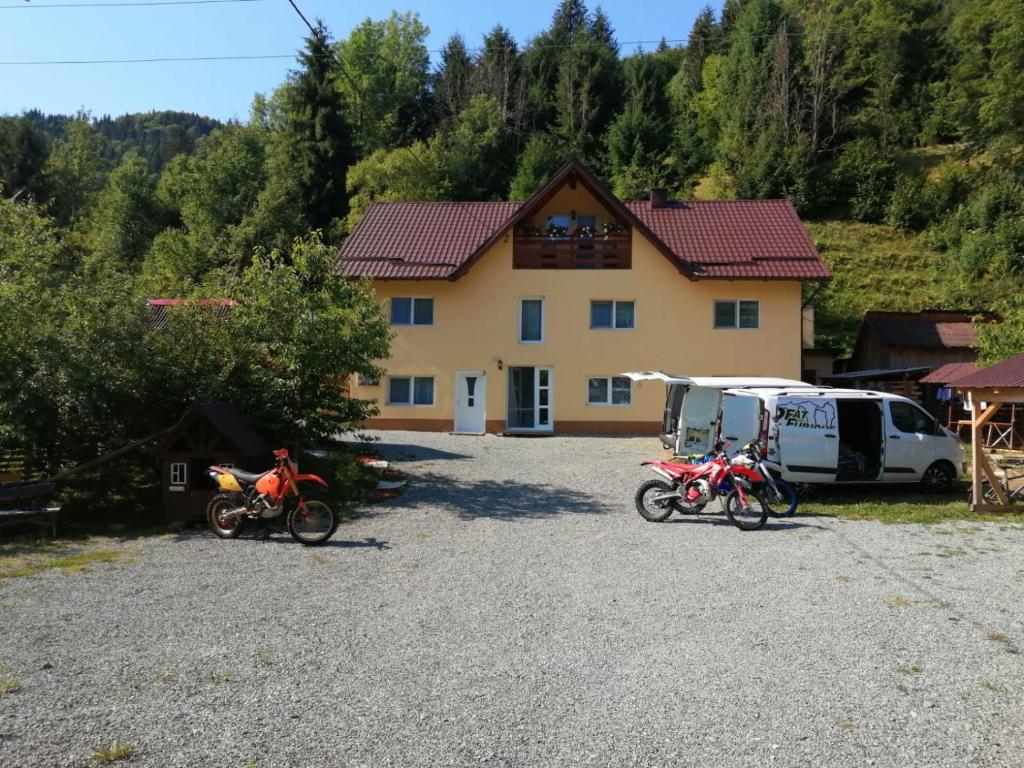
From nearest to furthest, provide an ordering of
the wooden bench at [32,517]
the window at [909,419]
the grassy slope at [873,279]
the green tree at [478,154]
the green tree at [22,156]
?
1. the wooden bench at [32,517]
2. the window at [909,419]
3. the grassy slope at [873,279]
4. the green tree at [22,156]
5. the green tree at [478,154]

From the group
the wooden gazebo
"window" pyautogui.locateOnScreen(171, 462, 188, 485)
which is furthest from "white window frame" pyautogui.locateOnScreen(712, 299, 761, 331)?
"window" pyautogui.locateOnScreen(171, 462, 188, 485)

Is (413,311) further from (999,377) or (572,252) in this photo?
(999,377)

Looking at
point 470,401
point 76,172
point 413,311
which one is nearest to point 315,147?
point 76,172

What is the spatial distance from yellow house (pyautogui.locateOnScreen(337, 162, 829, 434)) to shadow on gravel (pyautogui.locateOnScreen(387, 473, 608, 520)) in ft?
34.0

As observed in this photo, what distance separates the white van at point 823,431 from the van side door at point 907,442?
Answer: 17 mm

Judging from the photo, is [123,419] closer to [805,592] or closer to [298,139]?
[805,592]

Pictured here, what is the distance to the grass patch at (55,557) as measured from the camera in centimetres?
921

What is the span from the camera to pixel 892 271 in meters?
46.1

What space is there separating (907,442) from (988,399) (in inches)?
76.7

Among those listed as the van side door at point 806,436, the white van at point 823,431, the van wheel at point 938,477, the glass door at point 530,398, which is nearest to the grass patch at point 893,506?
the van wheel at point 938,477

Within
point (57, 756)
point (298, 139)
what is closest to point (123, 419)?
point (57, 756)

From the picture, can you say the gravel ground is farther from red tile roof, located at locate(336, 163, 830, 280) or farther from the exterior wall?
red tile roof, located at locate(336, 163, 830, 280)

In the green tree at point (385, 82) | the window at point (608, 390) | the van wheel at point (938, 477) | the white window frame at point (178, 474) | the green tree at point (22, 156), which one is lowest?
the van wheel at point (938, 477)

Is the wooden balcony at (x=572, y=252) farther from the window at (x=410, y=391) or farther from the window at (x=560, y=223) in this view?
the window at (x=410, y=391)
